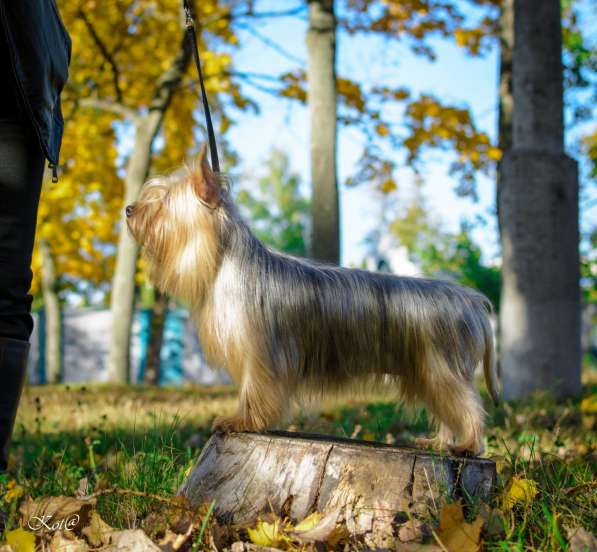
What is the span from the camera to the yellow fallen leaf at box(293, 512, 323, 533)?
2689 mm

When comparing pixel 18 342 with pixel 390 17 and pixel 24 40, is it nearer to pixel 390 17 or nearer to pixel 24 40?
pixel 24 40

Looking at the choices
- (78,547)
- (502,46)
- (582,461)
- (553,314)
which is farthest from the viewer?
(502,46)

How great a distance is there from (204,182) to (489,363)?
1.84 meters

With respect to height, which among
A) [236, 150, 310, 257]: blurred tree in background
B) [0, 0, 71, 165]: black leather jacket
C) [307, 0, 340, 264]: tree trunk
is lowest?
[0, 0, 71, 165]: black leather jacket

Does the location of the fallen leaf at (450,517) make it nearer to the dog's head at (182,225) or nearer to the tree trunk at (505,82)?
the dog's head at (182,225)

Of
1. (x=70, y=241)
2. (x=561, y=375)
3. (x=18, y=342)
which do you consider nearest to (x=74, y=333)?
(x=70, y=241)

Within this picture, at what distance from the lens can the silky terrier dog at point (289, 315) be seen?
3.32m

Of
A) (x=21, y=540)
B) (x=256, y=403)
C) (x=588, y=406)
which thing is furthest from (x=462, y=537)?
(x=588, y=406)

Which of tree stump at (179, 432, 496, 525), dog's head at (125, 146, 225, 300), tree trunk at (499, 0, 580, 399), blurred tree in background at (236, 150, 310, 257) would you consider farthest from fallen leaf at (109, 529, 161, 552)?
blurred tree in background at (236, 150, 310, 257)

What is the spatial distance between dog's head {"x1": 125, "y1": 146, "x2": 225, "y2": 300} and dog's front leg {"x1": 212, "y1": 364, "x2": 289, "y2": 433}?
0.52 meters

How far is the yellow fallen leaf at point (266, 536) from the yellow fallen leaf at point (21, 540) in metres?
0.80

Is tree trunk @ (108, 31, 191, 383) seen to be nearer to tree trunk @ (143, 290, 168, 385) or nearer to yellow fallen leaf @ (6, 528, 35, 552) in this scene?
tree trunk @ (143, 290, 168, 385)

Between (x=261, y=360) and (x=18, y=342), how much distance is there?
1.08 metres

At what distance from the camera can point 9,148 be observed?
302cm
